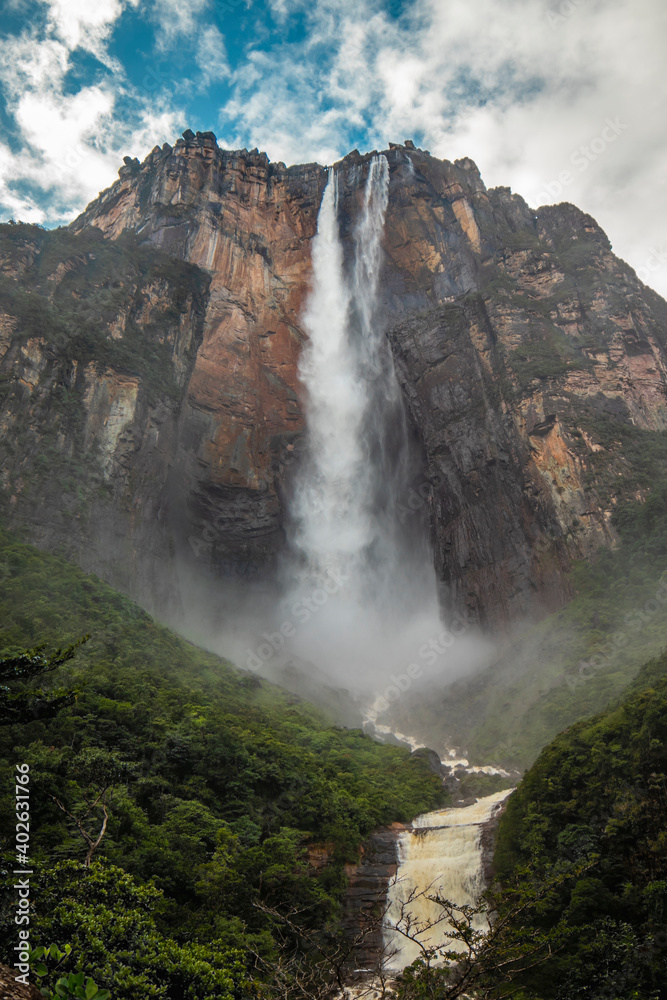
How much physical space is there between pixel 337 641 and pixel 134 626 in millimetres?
22337

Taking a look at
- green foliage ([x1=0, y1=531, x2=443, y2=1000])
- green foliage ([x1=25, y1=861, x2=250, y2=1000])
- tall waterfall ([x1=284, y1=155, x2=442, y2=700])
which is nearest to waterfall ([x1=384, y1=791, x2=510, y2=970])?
green foliage ([x1=0, y1=531, x2=443, y2=1000])

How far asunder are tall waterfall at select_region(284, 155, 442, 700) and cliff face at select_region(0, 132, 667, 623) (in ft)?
6.28

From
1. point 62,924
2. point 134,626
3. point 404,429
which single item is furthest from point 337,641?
point 62,924

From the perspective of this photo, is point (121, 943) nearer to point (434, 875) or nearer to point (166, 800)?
point (166, 800)

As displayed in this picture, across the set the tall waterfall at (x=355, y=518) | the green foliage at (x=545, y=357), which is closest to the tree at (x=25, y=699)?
the green foliage at (x=545, y=357)

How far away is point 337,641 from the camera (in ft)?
137

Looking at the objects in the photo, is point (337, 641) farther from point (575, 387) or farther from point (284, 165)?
point (284, 165)

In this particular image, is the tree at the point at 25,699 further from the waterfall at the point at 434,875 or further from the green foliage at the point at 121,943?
the waterfall at the point at 434,875

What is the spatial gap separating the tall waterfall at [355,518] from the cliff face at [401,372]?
75.4 inches

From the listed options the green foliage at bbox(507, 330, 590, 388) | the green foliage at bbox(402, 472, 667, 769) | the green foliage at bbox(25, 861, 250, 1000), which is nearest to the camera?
the green foliage at bbox(25, 861, 250, 1000)

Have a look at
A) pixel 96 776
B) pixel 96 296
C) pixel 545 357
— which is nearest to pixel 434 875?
pixel 96 776

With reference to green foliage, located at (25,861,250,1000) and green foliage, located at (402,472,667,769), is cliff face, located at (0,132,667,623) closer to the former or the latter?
green foliage, located at (402,472,667,769)

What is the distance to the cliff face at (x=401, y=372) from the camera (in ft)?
101

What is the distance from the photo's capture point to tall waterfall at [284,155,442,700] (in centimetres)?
4150
